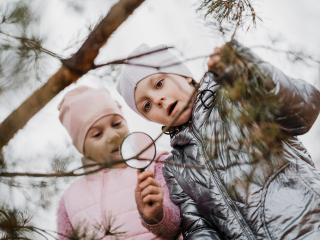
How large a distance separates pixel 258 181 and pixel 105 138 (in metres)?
0.49

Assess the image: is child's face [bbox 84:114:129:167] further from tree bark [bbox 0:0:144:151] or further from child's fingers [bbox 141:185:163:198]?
tree bark [bbox 0:0:144:151]

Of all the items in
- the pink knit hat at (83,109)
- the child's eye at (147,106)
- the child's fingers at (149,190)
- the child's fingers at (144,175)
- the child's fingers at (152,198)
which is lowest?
the child's fingers at (152,198)

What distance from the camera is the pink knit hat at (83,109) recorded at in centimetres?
126

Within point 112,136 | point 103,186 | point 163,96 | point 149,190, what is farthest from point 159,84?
point 103,186

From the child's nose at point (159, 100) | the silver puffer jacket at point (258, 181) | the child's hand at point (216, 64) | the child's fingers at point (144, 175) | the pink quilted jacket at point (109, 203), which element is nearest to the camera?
the child's hand at point (216, 64)

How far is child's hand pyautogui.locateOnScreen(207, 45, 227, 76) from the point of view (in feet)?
2.32

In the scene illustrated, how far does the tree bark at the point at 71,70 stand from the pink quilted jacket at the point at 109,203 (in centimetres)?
50

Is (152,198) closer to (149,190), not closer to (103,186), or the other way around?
(149,190)

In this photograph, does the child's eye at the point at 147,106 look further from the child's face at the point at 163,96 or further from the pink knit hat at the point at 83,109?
the pink knit hat at the point at 83,109

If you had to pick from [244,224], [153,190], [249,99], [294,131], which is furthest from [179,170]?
[249,99]

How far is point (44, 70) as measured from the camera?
85 centimetres

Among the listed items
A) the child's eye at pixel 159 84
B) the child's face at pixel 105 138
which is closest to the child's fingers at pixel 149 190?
the child's face at pixel 105 138

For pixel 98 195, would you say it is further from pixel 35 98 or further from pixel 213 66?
pixel 213 66

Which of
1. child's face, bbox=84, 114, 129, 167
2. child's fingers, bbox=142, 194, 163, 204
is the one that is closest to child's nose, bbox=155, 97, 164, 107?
child's face, bbox=84, 114, 129, 167
